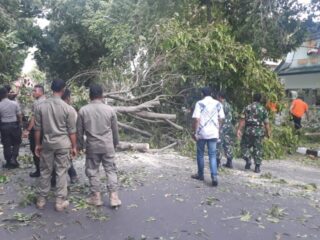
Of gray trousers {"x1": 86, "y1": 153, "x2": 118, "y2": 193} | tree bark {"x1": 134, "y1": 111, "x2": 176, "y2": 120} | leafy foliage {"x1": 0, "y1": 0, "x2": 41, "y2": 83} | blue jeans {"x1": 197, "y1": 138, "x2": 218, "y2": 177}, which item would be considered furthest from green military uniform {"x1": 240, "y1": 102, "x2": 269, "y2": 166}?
leafy foliage {"x1": 0, "y1": 0, "x2": 41, "y2": 83}

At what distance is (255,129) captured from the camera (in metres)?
8.30

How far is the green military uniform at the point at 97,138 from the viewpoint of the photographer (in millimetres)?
5242

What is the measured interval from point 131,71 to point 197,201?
616 centimetres

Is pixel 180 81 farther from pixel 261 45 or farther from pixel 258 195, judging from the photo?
pixel 258 195

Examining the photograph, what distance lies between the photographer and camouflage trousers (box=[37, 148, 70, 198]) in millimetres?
5199

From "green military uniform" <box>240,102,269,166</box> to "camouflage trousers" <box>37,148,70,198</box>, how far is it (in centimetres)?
427

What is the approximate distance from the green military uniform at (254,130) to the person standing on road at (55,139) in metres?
4.19

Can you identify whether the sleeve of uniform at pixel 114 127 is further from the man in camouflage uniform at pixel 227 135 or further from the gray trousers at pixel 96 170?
the man in camouflage uniform at pixel 227 135

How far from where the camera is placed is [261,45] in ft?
39.6

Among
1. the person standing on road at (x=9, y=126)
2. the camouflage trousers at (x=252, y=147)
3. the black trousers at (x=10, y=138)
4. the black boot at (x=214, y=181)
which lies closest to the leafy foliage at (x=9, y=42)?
the person standing on road at (x=9, y=126)

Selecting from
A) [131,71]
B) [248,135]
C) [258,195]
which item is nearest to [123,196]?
[258,195]

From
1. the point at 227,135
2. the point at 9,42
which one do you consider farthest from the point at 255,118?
the point at 9,42

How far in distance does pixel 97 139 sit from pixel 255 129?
4.08m

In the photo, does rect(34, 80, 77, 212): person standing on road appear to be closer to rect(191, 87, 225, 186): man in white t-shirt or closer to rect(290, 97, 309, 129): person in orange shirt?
rect(191, 87, 225, 186): man in white t-shirt
